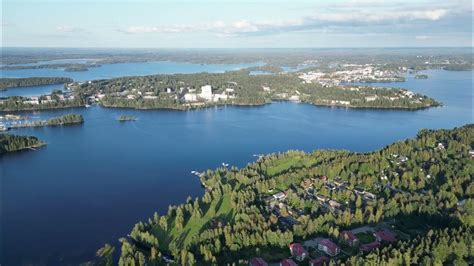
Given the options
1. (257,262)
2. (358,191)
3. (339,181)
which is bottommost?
(257,262)

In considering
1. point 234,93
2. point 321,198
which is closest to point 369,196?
point 321,198

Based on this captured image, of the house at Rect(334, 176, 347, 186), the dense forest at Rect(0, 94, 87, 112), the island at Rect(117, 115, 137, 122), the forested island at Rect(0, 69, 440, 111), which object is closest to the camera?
the house at Rect(334, 176, 347, 186)

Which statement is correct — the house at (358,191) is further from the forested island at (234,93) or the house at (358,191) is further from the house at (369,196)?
the forested island at (234,93)

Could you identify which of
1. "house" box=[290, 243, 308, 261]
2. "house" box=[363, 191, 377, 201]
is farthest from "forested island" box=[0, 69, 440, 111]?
"house" box=[290, 243, 308, 261]

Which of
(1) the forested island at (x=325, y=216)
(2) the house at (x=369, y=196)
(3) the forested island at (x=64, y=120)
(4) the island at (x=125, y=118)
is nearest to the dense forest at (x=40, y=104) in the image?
(3) the forested island at (x=64, y=120)

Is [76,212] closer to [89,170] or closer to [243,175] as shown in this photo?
[89,170]

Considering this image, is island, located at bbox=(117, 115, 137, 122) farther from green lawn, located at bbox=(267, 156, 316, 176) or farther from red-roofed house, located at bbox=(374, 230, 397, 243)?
red-roofed house, located at bbox=(374, 230, 397, 243)

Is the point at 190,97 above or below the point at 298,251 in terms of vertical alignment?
above

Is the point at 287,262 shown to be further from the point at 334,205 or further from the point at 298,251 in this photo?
the point at 334,205
